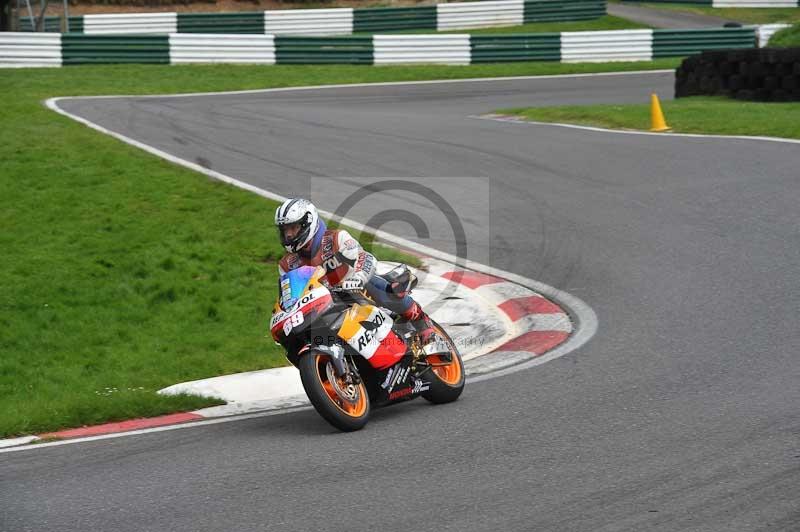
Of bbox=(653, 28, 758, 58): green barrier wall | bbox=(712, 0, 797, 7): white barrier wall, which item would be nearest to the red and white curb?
bbox=(653, 28, 758, 58): green barrier wall

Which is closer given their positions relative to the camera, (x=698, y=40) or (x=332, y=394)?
(x=332, y=394)

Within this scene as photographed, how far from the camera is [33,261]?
38.0 ft

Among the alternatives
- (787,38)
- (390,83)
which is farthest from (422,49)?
(787,38)

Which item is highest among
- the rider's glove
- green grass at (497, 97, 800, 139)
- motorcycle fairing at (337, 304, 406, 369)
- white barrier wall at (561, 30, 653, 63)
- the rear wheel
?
white barrier wall at (561, 30, 653, 63)

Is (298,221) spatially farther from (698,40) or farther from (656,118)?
A: (698,40)

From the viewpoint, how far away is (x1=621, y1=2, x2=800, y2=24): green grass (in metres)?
43.4

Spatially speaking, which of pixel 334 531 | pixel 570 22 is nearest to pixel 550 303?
pixel 334 531

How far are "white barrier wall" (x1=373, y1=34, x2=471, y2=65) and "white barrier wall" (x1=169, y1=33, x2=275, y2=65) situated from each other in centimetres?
321

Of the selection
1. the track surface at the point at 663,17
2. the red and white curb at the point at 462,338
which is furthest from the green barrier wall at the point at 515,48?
the red and white curb at the point at 462,338

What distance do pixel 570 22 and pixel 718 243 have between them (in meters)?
31.1

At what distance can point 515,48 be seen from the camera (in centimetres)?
3219

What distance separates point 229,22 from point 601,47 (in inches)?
575

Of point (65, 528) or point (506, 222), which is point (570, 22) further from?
point (65, 528)

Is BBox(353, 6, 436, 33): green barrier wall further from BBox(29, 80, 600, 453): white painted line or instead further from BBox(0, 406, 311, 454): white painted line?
BBox(0, 406, 311, 454): white painted line
